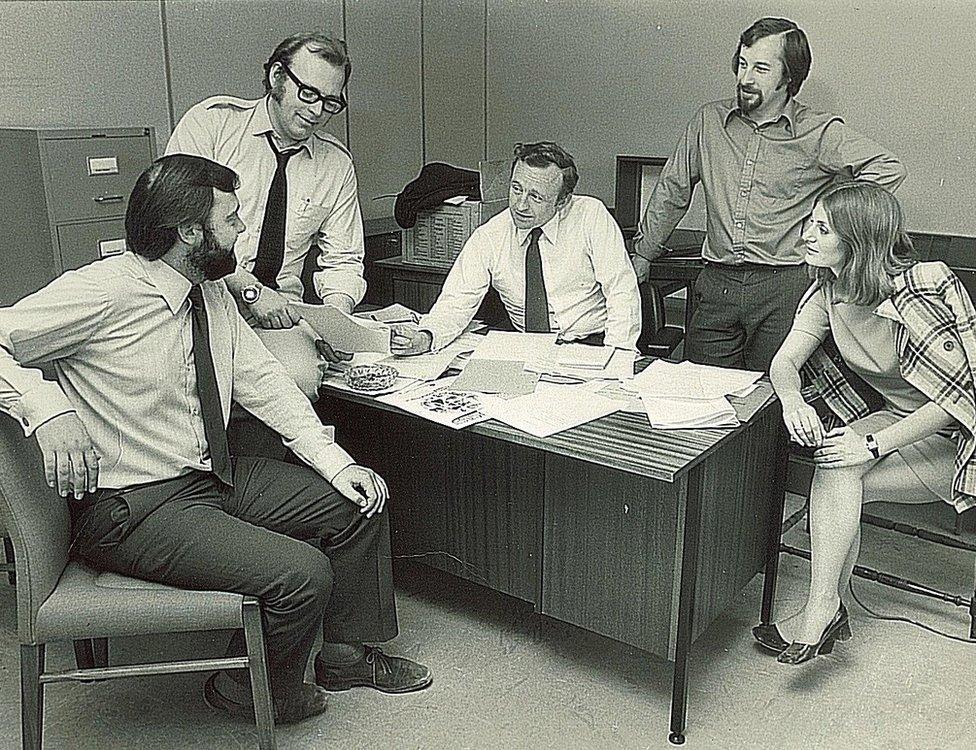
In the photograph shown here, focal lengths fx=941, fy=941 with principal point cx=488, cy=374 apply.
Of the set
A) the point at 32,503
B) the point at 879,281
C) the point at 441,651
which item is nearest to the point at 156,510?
the point at 32,503

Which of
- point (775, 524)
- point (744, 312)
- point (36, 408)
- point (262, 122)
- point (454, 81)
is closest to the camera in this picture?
point (36, 408)

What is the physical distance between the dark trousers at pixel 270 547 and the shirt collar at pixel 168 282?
0.37 meters

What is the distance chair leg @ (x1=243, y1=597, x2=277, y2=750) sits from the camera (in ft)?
5.88

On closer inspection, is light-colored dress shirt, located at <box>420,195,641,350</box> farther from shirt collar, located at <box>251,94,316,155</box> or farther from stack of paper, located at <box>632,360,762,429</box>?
shirt collar, located at <box>251,94,316,155</box>

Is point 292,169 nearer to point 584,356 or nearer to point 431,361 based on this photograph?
point 431,361

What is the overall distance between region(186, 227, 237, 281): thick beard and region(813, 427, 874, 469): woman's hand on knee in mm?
1436

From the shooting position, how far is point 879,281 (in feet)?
7.34

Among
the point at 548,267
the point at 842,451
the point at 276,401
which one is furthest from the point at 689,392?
the point at 276,401

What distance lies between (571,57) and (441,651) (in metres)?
3.06

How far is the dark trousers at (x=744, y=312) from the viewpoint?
299cm

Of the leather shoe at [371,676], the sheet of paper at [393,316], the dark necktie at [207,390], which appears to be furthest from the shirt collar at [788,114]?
the leather shoe at [371,676]

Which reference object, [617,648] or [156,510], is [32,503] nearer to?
[156,510]

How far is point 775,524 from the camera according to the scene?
2.44 m

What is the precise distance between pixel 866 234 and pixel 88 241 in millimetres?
2270
